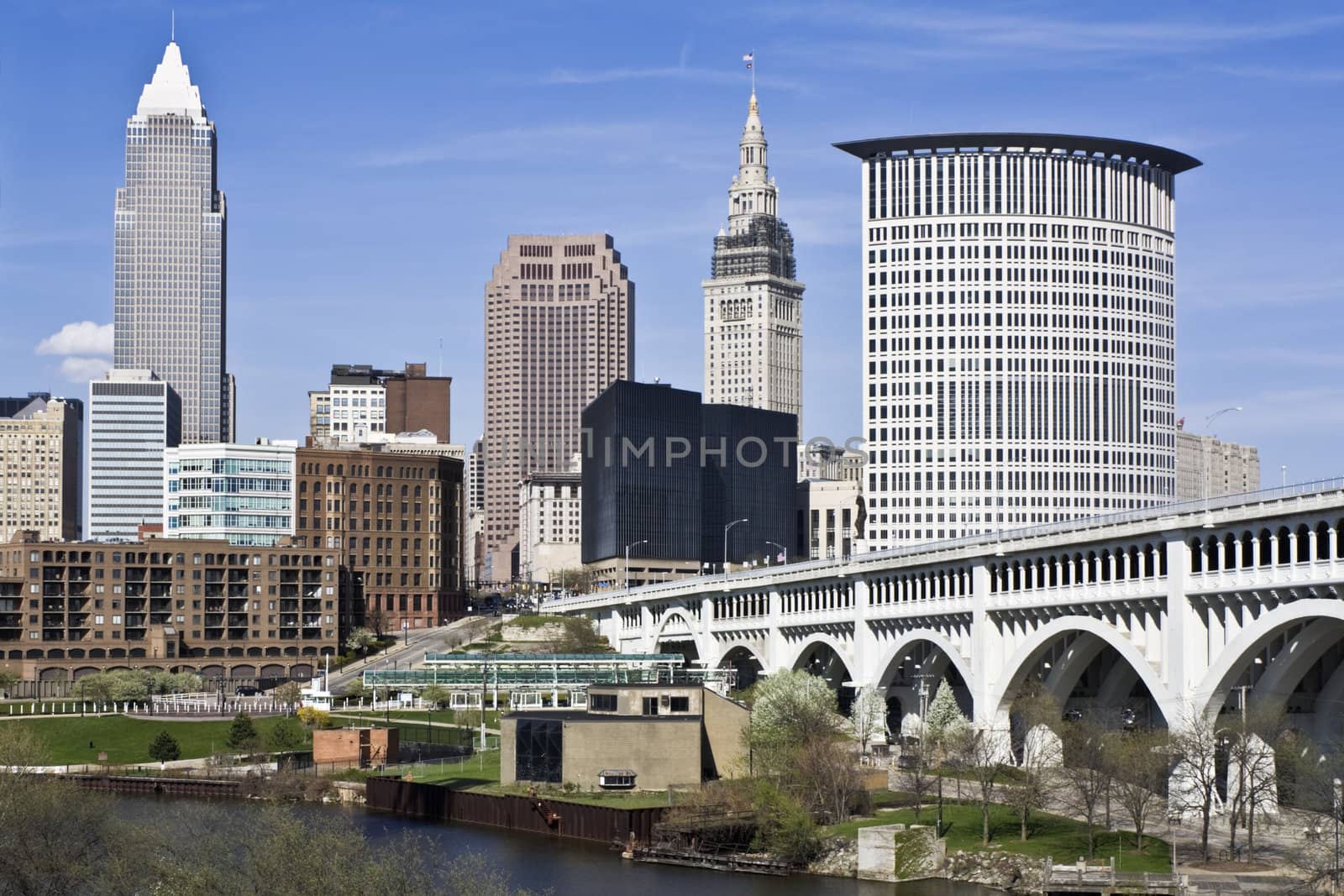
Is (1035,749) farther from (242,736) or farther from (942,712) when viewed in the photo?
(242,736)

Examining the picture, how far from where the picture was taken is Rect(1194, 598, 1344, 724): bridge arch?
100250 mm

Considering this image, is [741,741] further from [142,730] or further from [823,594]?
[142,730]

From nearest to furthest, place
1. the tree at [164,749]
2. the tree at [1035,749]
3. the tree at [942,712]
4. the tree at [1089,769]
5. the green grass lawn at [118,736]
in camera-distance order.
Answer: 1. the tree at [1089,769]
2. the tree at [1035,749]
3. the tree at [942,712]
4. the tree at [164,749]
5. the green grass lawn at [118,736]

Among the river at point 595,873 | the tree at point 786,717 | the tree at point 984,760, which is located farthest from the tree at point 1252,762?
the tree at point 786,717

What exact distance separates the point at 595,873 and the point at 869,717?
2123 inches

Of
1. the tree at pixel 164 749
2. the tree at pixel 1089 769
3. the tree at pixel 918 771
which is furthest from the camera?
the tree at pixel 164 749

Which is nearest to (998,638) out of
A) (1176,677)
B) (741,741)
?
(741,741)

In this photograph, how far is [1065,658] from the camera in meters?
131

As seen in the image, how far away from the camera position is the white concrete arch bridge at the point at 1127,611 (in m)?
101

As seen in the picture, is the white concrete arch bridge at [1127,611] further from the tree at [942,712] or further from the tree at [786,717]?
the tree at [786,717]

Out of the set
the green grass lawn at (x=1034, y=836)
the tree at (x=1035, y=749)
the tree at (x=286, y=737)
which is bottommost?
the green grass lawn at (x=1034, y=836)

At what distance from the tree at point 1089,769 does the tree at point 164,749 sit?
3234 inches

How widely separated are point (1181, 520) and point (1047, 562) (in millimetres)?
20345

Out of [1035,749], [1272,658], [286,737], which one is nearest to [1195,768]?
[1272,658]
